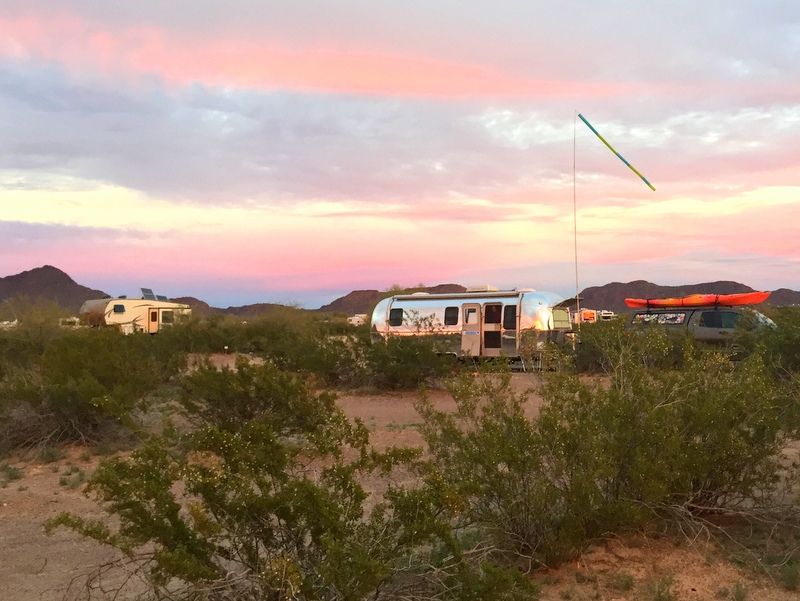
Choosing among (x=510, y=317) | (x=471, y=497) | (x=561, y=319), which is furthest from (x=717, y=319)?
(x=471, y=497)

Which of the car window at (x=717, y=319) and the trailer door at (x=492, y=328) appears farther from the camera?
the trailer door at (x=492, y=328)

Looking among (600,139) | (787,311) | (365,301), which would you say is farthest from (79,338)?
(365,301)

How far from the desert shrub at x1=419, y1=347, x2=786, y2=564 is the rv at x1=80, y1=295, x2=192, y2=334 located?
27.9 m

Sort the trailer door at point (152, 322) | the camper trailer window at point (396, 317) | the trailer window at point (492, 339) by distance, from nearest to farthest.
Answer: the trailer window at point (492, 339)
the camper trailer window at point (396, 317)
the trailer door at point (152, 322)

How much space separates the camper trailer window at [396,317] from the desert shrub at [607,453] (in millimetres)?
16060

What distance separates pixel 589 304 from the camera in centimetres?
9556

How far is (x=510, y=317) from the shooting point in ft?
68.6

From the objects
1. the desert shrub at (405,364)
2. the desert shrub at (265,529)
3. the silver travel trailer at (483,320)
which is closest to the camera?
the desert shrub at (265,529)

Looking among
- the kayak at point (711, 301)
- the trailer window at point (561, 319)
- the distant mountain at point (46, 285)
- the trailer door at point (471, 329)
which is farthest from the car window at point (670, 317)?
the distant mountain at point (46, 285)

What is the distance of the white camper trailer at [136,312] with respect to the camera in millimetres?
32281

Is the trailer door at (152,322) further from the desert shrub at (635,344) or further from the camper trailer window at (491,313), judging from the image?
the desert shrub at (635,344)

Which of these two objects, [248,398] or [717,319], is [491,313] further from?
[248,398]

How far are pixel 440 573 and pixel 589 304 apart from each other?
9410 cm

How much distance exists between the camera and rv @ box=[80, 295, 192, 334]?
32.3 meters
